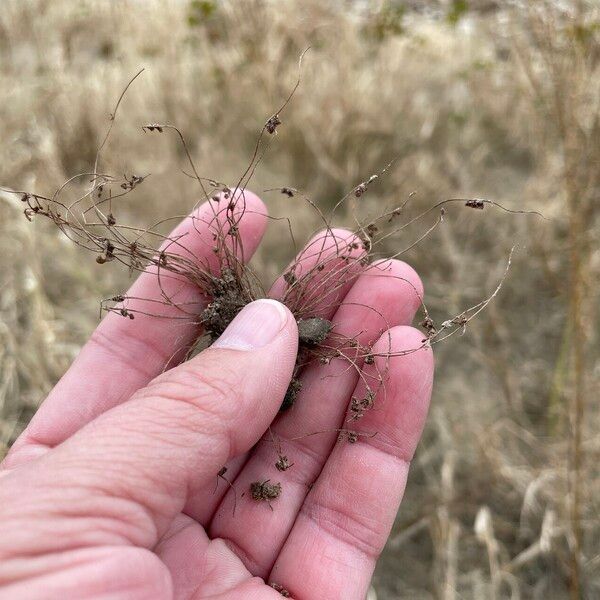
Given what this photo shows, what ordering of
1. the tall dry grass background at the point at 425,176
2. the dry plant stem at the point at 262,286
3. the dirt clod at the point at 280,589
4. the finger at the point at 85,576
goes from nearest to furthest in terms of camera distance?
the finger at the point at 85,576, the dirt clod at the point at 280,589, the dry plant stem at the point at 262,286, the tall dry grass background at the point at 425,176

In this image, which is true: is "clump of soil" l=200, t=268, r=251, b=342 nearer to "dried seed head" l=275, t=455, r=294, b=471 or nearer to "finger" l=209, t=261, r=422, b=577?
"finger" l=209, t=261, r=422, b=577

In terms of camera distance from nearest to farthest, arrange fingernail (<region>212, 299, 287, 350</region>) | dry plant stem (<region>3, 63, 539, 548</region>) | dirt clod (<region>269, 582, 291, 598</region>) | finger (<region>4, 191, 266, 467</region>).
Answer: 1. fingernail (<region>212, 299, 287, 350</region>)
2. dirt clod (<region>269, 582, 291, 598</region>)
3. dry plant stem (<region>3, 63, 539, 548</region>)
4. finger (<region>4, 191, 266, 467</region>)

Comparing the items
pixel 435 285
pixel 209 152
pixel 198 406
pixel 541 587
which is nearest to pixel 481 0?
pixel 209 152

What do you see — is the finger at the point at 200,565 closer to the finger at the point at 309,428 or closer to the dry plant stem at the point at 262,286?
the finger at the point at 309,428

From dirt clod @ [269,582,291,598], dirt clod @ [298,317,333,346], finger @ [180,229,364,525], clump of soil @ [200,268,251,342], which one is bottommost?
dirt clod @ [269,582,291,598]

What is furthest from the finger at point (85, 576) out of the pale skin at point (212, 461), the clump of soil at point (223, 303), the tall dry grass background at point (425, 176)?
the tall dry grass background at point (425, 176)

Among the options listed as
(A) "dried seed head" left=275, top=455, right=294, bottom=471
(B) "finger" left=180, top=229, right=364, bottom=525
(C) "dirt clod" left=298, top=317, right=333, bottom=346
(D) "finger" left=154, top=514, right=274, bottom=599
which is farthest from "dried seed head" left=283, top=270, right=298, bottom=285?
(D) "finger" left=154, top=514, right=274, bottom=599
